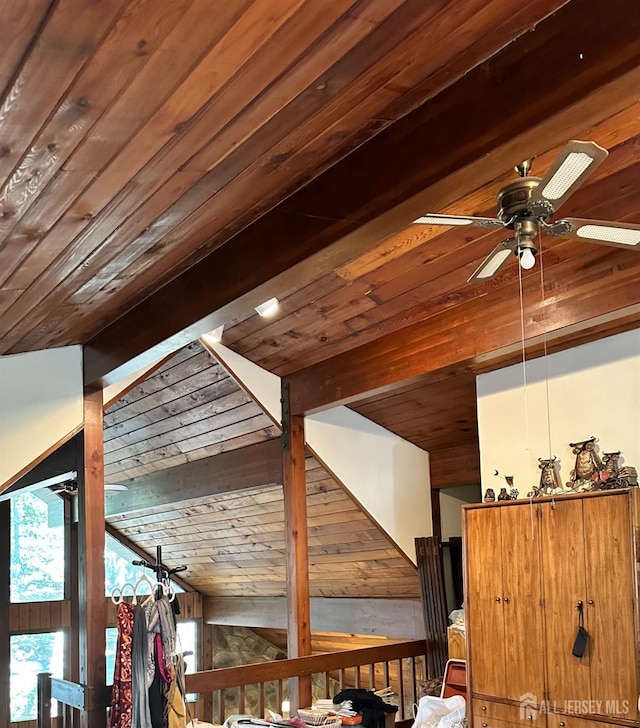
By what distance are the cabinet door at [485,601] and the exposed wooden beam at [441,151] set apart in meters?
2.06

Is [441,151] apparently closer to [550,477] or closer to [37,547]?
[550,477]

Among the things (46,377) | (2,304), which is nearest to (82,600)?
(46,377)

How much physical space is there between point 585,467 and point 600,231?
1.85m

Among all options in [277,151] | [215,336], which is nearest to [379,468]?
[215,336]

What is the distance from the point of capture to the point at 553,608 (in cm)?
421

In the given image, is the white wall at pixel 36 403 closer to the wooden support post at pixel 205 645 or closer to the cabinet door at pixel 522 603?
the cabinet door at pixel 522 603

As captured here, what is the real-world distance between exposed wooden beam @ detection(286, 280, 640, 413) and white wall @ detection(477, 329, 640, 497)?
0.10 metres

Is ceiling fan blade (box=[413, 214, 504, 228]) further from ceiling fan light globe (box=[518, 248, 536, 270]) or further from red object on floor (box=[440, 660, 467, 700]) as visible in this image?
red object on floor (box=[440, 660, 467, 700])

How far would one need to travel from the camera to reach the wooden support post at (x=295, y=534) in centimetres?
602

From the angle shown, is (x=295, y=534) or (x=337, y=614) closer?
(x=295, y=534)

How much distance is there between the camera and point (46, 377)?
484cm

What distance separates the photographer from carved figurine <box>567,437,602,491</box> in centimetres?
432

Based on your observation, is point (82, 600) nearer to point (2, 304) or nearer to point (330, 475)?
point (2, 304)

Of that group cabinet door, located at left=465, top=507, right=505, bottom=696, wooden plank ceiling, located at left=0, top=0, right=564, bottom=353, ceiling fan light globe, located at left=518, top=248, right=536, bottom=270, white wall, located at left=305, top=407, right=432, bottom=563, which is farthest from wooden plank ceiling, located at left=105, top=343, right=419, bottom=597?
ceiling fan light globe, located at left=518, top=248, right=536, bottom=270
